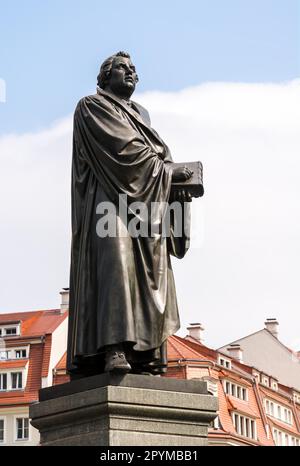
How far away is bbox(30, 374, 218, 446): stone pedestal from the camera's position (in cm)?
942

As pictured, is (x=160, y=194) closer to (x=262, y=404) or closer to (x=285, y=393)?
(x=262, y=404)

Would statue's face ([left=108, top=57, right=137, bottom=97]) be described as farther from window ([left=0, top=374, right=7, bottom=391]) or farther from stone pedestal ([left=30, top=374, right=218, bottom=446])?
window ([left=0, top=374, right=7, bottom=391])

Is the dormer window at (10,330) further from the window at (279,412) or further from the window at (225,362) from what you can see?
the window at (279,412)

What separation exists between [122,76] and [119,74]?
4cm

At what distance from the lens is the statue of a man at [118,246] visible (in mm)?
9984

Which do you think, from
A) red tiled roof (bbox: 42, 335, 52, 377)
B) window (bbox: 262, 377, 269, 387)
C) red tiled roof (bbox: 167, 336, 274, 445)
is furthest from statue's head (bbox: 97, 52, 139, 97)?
window (bbox: 262, 377, 269, 387)

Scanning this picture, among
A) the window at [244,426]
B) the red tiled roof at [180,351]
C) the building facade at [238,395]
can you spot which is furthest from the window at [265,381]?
the red tiled roof at [180,351]

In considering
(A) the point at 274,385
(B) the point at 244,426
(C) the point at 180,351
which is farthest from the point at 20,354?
(A) the point at 274,385

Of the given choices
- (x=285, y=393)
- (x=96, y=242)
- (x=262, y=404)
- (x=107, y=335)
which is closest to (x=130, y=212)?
(x=96, y=242)

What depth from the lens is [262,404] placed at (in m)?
79.4

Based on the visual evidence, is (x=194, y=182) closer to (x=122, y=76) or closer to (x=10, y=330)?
(x=122, y=76)

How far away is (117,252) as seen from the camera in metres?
10.1
